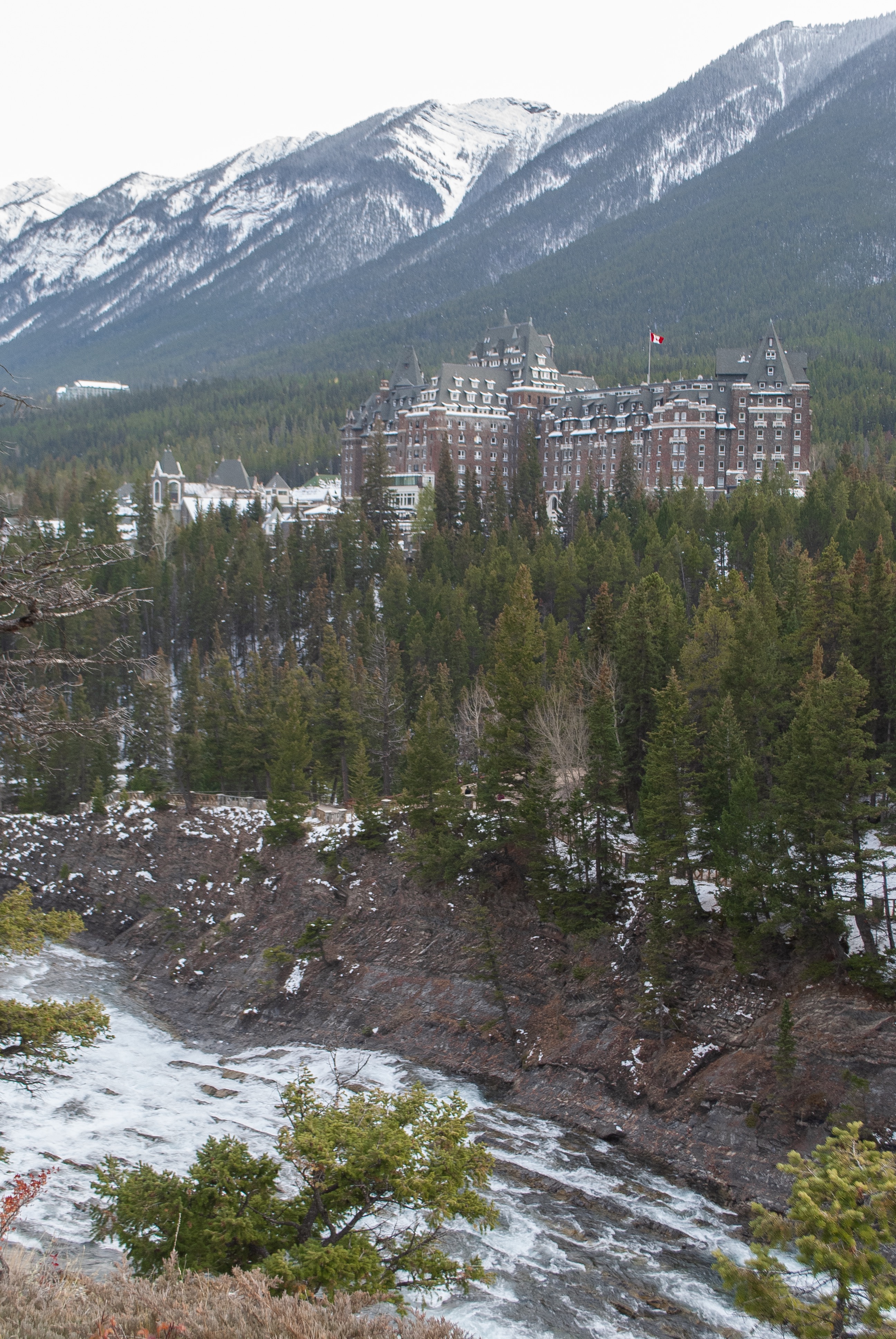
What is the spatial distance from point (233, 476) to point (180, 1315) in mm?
174366

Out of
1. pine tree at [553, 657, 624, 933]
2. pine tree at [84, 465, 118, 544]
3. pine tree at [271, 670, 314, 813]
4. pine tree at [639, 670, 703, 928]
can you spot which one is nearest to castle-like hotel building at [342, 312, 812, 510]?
pine tree at [84, 465, 118, 544]

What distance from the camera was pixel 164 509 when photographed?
5349 inches

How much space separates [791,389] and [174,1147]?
118852 millimetres

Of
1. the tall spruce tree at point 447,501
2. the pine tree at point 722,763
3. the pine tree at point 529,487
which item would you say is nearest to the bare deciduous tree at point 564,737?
the pine tree at point 722,763

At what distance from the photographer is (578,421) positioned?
14175cm

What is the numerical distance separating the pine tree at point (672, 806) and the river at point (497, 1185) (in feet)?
32.1

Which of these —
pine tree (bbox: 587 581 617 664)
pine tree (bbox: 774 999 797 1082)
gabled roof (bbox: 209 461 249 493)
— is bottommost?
pine tree (bbox: 774 999 797 1082)

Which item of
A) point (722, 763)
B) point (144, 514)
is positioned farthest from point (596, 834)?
point (144, 514)

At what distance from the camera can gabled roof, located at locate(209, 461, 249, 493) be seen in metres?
177

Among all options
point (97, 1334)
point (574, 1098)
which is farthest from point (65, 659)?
point (574, 1098)

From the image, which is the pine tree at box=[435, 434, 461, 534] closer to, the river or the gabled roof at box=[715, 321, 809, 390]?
the gabled roof at box=[715, 321, 809, 390]

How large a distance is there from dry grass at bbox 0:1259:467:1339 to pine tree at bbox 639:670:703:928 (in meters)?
26.7

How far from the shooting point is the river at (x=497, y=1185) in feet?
78.2

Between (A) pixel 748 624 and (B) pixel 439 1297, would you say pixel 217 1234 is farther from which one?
(A) pixel 748 624
